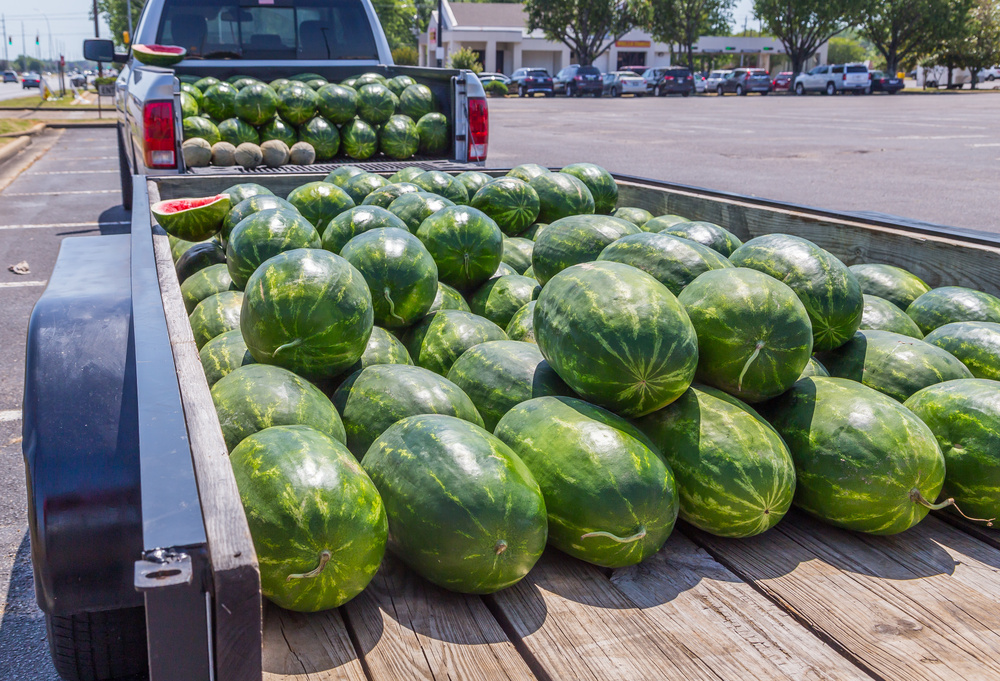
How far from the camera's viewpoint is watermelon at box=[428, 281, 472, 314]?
10.1 feet

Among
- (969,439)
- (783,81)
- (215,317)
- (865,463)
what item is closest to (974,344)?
(969,439)

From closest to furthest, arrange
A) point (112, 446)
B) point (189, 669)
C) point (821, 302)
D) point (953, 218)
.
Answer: point (189, 669), point (112, 446), point (821, 302), point (953, 218)

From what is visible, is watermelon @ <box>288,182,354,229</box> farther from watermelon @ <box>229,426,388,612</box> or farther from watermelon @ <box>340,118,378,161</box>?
watermelon @ <box>340,118,378,161</box>

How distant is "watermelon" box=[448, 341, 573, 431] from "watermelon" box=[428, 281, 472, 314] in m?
0.60

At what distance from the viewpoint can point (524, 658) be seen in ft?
5.29

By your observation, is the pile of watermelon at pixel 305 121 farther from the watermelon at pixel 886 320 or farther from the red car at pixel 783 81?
the red car at pixel 783 81

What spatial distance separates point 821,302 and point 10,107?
4216 centimetres

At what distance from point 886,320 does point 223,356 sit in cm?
224

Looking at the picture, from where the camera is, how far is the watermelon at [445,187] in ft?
13.7

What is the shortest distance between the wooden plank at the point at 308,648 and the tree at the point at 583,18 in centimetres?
6274

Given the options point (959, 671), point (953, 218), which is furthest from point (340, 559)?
point (953, 218)

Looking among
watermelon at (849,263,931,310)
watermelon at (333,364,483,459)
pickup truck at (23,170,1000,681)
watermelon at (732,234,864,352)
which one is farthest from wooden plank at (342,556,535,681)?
watermelon at (849,263,931,310)

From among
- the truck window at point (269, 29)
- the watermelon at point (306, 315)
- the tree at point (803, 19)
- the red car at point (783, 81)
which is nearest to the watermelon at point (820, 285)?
the watermelon at point (306, 315)

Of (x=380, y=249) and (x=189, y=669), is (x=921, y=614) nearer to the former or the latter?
(x=189, y=669)
